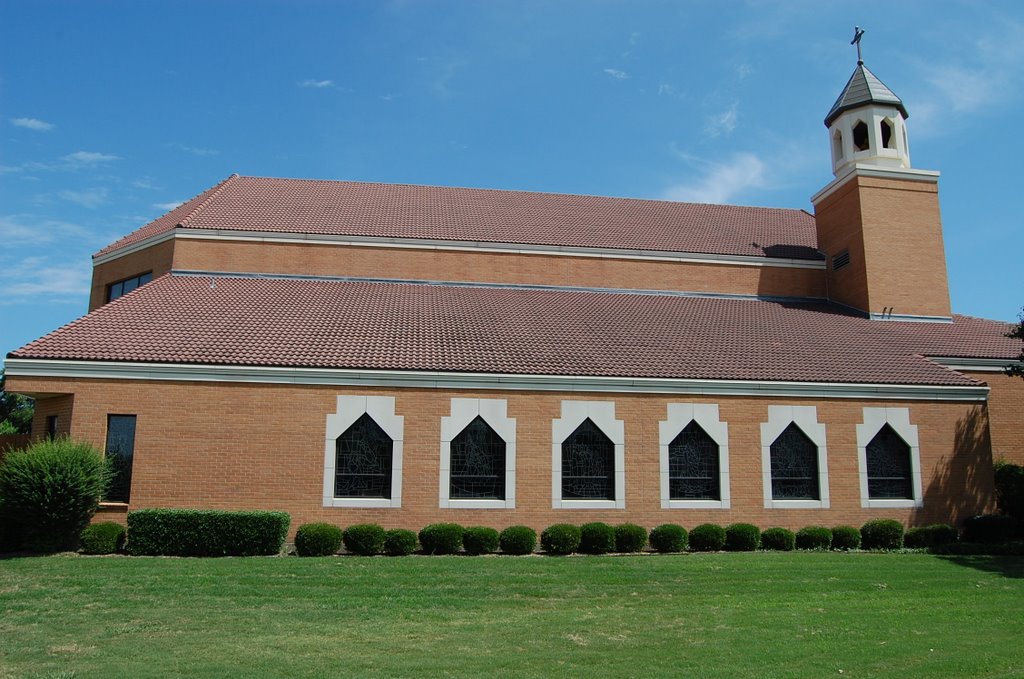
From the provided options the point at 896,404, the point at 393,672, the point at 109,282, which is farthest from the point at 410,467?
the point at 109,282

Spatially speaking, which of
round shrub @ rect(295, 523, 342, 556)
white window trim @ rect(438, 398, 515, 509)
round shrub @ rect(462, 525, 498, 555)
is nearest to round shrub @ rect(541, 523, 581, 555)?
round shrub @ rect(462, 525, 498, 555)

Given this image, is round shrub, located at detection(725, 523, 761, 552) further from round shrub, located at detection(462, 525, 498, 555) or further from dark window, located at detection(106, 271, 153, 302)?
dark window, located at detection(106, 271, 153, 302)

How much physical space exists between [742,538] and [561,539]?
4936mm

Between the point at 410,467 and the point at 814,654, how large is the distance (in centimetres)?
1228

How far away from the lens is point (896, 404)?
79.5 ft

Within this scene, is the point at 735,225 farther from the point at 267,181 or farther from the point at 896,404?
the point at 267,181

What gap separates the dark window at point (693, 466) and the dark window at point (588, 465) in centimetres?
177

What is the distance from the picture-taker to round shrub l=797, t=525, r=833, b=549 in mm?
21797

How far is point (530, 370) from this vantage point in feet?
73.1

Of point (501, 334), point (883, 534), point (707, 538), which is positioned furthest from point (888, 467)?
point (501, 334)

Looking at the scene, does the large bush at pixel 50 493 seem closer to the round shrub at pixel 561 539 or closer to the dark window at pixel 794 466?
the round shrub at pixel 561 539

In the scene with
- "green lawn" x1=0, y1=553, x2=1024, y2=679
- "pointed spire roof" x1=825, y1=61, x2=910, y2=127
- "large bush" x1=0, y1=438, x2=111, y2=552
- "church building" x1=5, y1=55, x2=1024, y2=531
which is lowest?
"green lawn" x1=0, y1=553, x2=1024, y2=679

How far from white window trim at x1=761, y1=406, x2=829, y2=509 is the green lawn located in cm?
460

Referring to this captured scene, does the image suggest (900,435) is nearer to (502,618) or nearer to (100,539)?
(502,618)
